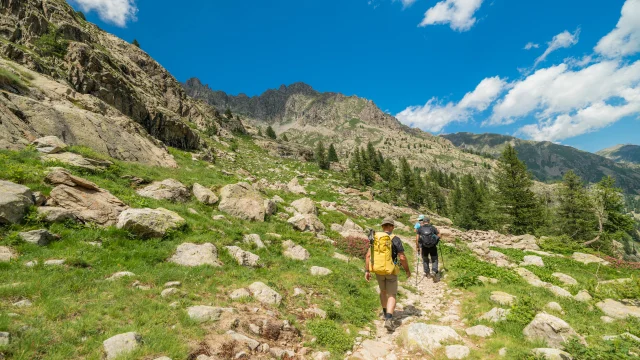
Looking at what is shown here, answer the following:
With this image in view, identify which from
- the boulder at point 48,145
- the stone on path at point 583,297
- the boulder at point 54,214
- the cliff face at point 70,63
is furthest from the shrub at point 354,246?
the cliff face at point 70,63

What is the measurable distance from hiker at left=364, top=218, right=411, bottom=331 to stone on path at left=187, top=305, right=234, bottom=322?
453 centimetres

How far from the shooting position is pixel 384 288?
29.1 feet

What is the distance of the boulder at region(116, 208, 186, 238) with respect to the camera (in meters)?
10.4

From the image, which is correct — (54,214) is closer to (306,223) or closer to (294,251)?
(294,251)

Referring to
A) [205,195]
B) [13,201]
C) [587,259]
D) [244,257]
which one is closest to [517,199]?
[587,259]

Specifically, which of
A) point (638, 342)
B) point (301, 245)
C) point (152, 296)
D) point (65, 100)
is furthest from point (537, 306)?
point (65, 100)

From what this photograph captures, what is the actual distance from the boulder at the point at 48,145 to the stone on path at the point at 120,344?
14.3 meters

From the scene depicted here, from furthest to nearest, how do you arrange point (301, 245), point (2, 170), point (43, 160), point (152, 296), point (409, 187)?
1. point (409, 187)
2. point (301, 245)
3. point (43, 160)
4. point (2, 170)
5. point (152, 296)

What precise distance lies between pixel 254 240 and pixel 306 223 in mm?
5468

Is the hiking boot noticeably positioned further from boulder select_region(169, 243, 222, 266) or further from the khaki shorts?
boulder select_region(169, 243, 222, 266)

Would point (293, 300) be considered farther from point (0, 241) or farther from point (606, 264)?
point (606, 264)

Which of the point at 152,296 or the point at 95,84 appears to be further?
the point at 95,84

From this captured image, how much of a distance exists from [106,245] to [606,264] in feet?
90.5

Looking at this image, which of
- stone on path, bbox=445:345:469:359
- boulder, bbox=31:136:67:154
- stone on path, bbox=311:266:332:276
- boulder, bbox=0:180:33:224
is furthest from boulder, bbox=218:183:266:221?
stone on path, bbox=445:345:469:359
